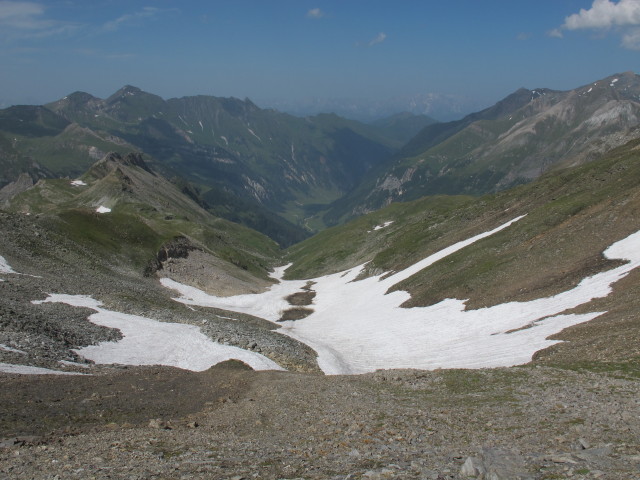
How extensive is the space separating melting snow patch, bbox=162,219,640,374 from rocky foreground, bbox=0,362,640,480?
509 inches

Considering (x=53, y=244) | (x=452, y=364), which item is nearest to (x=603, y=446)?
(x=452, y=364)

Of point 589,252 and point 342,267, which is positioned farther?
point 342,267

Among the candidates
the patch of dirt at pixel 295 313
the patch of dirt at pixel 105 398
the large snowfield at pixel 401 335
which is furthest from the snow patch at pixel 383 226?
the patch of dirt at pixel 105 398

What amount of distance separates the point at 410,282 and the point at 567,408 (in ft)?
196

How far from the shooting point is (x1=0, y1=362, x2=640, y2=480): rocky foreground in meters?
14.0

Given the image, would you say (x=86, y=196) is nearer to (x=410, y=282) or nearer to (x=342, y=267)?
(x=342, y=267)

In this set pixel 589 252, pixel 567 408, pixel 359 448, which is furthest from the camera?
pixel 589 252

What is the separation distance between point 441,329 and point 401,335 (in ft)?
16.2

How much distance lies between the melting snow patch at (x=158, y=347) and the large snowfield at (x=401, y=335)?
80mm

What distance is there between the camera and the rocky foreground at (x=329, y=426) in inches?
553

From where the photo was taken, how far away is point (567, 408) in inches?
776

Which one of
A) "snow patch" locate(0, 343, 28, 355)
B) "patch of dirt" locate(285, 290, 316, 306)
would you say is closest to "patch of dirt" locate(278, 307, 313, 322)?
"patch of dirt" locate(285, 290, 316, 306)

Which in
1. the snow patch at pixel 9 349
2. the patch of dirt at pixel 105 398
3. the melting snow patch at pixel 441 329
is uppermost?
the snow patch at pixel 9 349

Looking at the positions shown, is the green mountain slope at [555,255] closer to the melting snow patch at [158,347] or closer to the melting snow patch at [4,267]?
the melting snow patch at [158,347]
